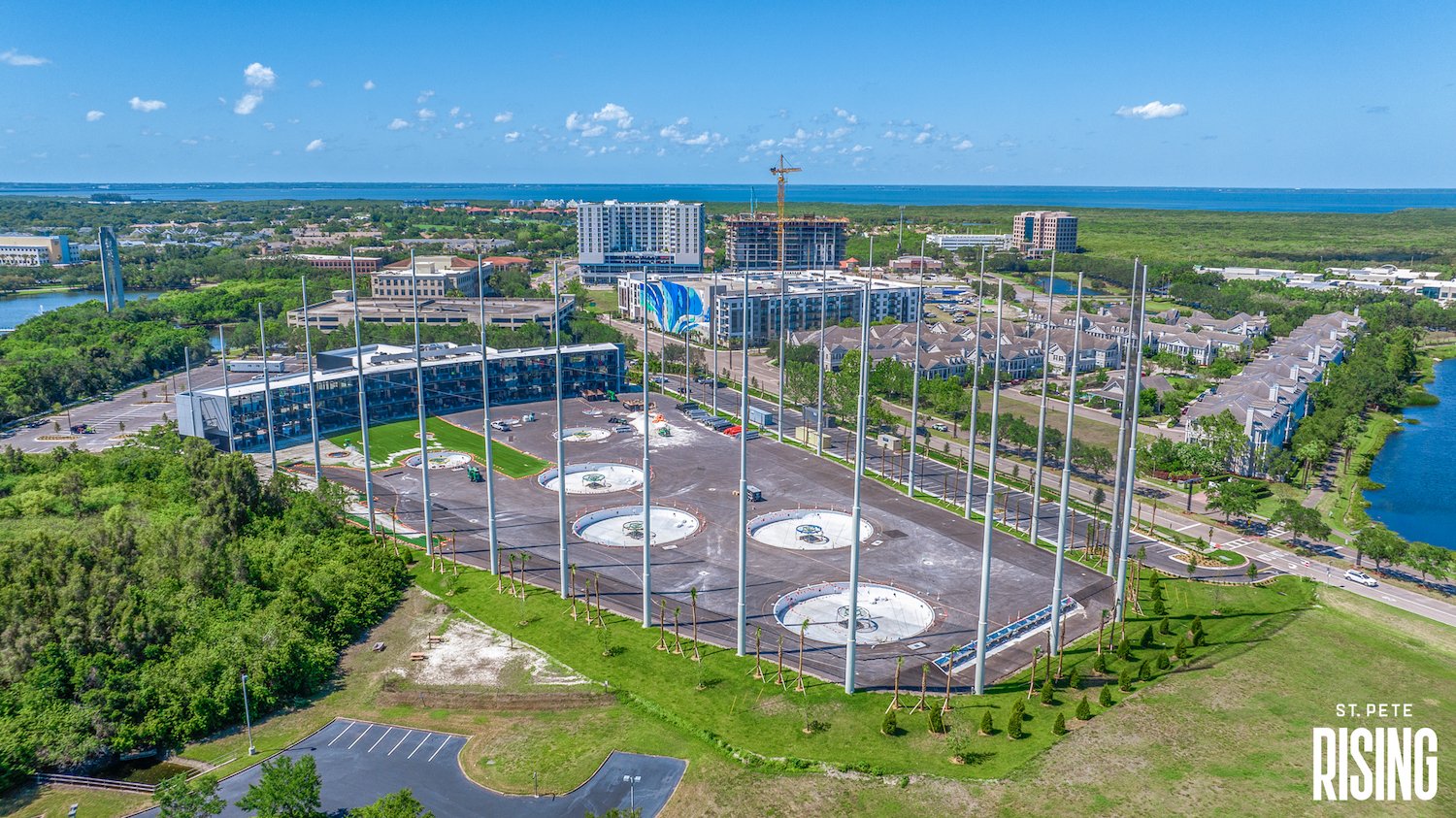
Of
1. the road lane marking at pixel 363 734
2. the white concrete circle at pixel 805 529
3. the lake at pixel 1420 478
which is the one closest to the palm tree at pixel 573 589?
the road lane marking at pixel 363 734

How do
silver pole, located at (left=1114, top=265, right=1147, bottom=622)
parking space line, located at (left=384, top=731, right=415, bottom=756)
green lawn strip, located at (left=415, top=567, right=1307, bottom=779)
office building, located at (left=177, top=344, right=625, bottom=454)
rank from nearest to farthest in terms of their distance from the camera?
green lawn strip, located at (left=415, top=567, right=1307, bottom=779) → parking space line, located at (left=384, top=731, right=415, bottom=756) → silver pole, located at (left=1114, top=265, right=1147, bottom=622) → office building, located at (left=177, top=344, right=625, bottom=454)

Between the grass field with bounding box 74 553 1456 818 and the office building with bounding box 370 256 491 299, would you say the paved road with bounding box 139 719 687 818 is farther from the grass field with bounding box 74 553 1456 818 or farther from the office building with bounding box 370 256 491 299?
the office building with bounding box 370 256 491 299

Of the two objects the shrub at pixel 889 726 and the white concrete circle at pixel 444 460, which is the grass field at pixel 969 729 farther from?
the white concrete circle at pixel 444 460

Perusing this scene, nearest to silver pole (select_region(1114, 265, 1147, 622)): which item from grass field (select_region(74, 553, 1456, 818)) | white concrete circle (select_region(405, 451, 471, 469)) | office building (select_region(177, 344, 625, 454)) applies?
grass field (select_region(74, 553, 1456, 818))

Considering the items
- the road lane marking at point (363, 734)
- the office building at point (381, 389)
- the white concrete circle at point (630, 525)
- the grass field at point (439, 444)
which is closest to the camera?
the road lane marking at point (363, 734)

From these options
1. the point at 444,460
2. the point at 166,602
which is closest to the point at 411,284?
the point at 444,460
